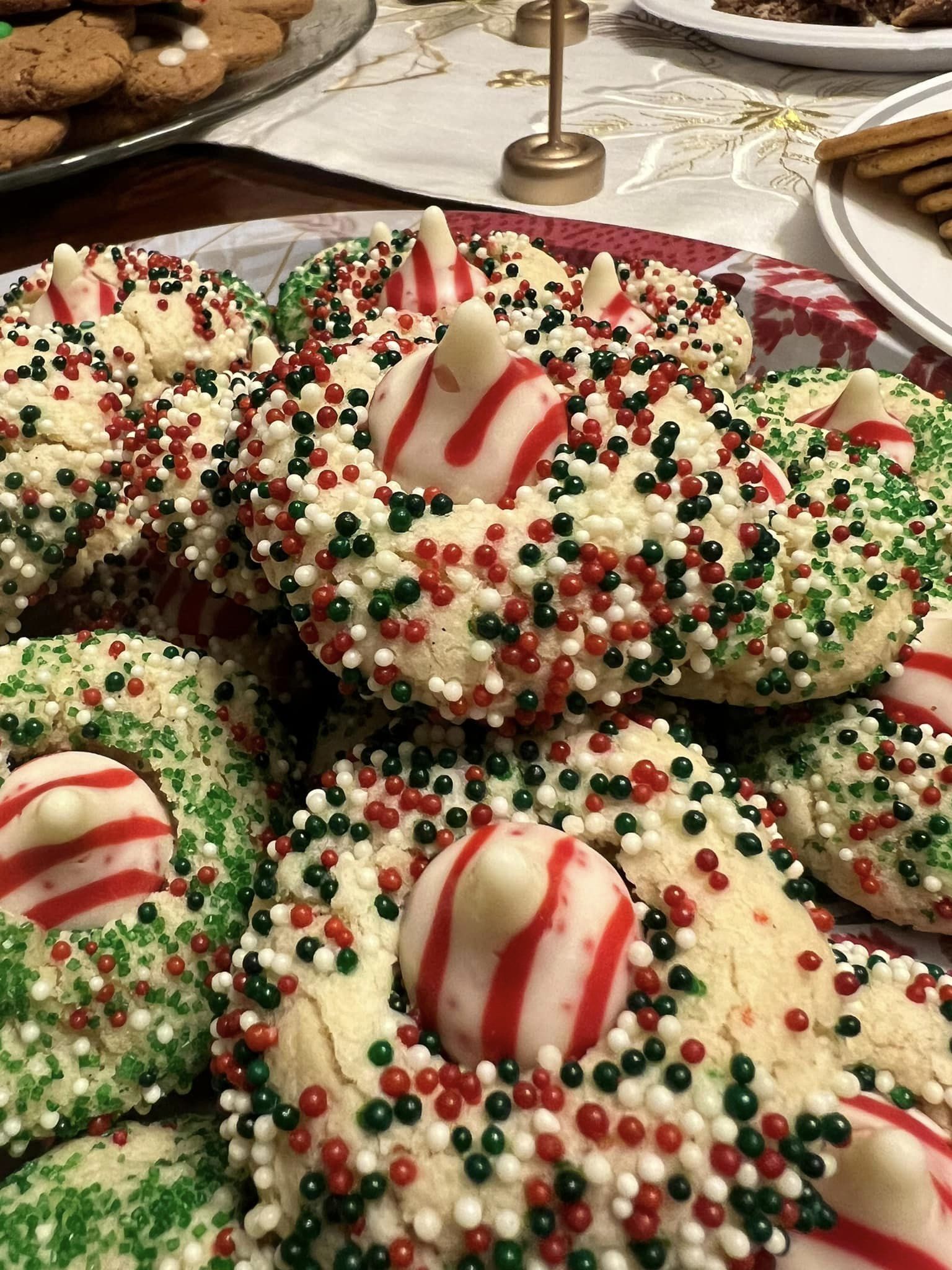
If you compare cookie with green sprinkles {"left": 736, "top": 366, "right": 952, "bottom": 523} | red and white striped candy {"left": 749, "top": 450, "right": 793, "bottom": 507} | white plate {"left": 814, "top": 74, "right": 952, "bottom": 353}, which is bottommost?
white plate {"left": 814, "top": 74, "right": 952, "bottom": 353}

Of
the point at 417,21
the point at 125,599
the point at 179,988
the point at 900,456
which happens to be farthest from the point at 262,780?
the point at 417,21

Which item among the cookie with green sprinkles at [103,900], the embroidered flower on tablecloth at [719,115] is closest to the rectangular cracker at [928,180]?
the embroidered flower on tablecloth at [719,115]

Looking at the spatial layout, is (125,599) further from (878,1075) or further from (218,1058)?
(878,1075)

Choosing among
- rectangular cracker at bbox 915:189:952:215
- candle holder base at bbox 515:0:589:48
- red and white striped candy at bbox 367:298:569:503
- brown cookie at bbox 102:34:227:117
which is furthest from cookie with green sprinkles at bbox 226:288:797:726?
candle holder base at bbox 515:0:589:48

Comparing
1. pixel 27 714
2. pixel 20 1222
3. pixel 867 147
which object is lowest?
pixel 20 1222

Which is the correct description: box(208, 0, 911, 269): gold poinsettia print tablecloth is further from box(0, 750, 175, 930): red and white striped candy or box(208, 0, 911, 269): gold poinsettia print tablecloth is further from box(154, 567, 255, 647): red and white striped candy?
box(0, 750, 175, 930): red and white striped candy
